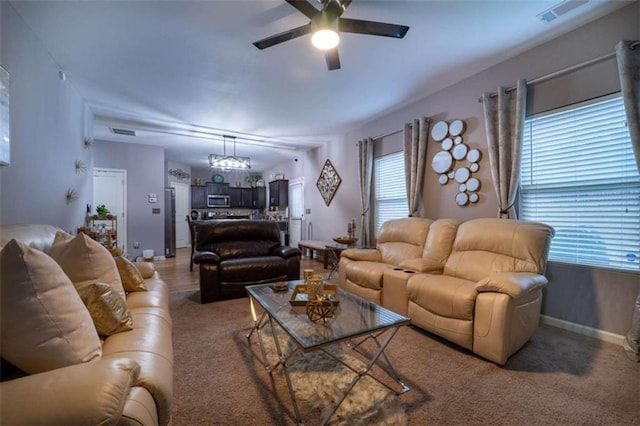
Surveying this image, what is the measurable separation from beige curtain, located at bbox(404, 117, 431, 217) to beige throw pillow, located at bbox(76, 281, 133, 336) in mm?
3464

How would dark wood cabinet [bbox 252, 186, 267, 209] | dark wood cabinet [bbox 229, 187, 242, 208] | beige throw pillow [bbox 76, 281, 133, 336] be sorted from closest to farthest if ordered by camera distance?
beige throw pillow [bbox 76, 281, 133, 336] → dark wood cabinet [bbox 229, 187, 242, 208] → dark wood cabinet [bbox 252, 186, 267, 209]

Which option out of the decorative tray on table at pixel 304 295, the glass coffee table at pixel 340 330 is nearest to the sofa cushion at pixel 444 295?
the glass coffee table at pixel 340 330

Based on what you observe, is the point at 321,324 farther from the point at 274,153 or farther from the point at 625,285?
the point at 274,153

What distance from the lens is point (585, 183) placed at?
99.1 inches

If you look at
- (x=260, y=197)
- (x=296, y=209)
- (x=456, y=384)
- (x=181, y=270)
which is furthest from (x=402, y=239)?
(x=260, y=197)

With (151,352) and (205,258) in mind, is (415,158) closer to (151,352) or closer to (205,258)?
(205,258)

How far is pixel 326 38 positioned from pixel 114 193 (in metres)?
5.99

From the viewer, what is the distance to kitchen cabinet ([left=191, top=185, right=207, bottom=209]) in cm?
884

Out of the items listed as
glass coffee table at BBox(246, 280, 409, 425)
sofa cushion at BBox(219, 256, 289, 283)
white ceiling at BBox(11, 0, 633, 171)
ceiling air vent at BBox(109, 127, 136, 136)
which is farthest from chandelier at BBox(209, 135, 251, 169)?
glass coffee table at BBox(246, 280, 409, 425)

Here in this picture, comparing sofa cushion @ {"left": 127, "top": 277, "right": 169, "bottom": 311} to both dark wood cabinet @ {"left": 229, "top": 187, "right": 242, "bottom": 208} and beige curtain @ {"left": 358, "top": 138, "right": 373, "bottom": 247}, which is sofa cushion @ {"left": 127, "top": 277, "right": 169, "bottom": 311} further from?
dark wood cabinet @ {"left": 229, "top": 187, "right": 242, "bottom": 208}

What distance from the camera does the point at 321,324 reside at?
173 centimetres

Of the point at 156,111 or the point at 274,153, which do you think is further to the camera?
the point at 274,153

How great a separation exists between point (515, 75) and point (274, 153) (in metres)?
5.43

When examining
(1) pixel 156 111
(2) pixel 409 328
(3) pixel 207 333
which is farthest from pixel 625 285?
(1) pixel 156 111
